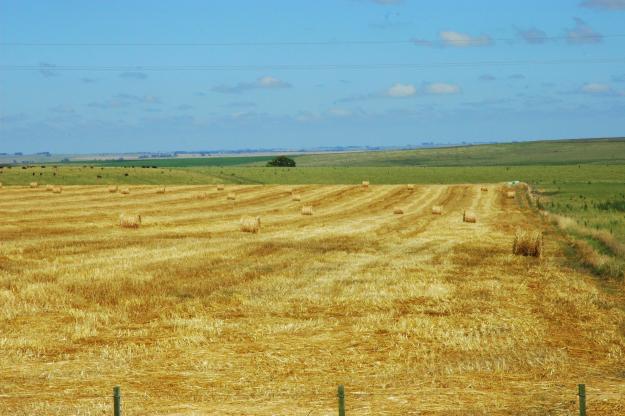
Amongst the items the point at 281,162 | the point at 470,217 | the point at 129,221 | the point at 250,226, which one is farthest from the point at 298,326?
the point at 281,162

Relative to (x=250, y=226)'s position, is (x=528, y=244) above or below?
below

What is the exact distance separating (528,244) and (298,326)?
13167mm

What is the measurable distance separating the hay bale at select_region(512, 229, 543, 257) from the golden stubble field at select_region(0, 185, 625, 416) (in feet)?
1.72

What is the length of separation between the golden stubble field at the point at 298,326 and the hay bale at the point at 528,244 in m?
0.53

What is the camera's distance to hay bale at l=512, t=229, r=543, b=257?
91.5ft

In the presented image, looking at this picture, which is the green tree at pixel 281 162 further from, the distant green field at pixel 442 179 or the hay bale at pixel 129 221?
the hay bale at pixel 129 221

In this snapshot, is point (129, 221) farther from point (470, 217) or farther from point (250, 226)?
point (470, 217)

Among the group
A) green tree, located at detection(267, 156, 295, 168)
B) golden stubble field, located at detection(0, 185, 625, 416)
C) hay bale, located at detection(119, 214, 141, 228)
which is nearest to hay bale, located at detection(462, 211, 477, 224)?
golden stubble field, located at detection(0, 185, 625, 416)

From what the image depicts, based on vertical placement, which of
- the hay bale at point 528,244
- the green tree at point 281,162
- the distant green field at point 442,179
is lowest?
the hay bale at point 528,244

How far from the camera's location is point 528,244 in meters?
28.0

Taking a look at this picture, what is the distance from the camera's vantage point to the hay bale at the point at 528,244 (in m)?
27.9

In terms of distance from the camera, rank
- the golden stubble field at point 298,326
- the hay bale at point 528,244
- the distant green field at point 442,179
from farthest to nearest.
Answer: the distant green field at point 442,179, the hay bale at point 528,244, the golden stubble field at point 298,326

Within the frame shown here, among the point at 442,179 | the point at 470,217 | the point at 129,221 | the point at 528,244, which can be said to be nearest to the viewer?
the point at 528,244

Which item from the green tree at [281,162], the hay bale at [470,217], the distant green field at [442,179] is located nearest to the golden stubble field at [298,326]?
the hay bale at [470,217]
